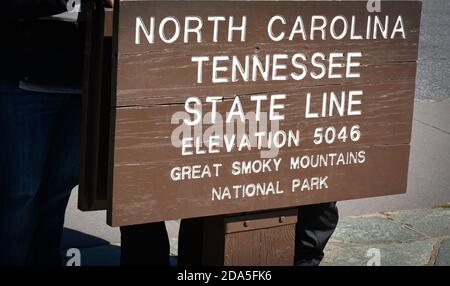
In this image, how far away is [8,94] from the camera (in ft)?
11.6

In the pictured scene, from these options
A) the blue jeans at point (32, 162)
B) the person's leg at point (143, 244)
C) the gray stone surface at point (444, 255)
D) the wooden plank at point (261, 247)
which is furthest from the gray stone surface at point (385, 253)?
the blue jeans at point (32, 162)

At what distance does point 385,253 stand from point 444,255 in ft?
0.90

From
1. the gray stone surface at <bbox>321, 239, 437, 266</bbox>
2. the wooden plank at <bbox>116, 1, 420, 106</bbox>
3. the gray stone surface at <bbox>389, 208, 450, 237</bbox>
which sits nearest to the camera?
the wooden plank at <bbox>116, 1, 420, 106</bbox>

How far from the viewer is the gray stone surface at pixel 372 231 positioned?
4953 mm

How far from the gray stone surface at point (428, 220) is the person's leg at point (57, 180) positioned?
194cm

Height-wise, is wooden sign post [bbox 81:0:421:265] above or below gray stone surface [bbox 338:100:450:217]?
above

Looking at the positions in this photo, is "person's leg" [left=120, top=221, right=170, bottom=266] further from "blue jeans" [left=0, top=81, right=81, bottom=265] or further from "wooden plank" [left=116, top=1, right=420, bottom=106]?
"wooden plank" [left=116, top=1, right=420, bottom=106]

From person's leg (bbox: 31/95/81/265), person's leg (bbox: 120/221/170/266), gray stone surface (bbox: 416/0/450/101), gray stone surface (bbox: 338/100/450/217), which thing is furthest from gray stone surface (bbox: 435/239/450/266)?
gray stone surface (bbox: 416/0/450/101)

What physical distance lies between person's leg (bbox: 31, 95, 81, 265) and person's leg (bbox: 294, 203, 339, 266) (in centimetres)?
92

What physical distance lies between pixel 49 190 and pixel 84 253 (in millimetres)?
894

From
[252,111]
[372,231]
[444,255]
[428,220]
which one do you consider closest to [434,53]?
[428,220]

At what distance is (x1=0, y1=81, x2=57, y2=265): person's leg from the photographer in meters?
3.54

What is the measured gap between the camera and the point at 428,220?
17.2 ft

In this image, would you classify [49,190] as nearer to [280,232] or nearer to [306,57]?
[280,232]
